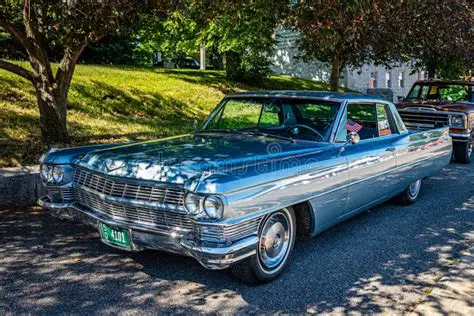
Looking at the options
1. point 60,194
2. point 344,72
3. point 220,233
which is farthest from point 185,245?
point 344,72

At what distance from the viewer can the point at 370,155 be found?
517 centimetres

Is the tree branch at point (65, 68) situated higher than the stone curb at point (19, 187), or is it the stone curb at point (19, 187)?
the tree branch at point (65, 68)

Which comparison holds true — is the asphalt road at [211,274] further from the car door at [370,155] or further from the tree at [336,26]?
the tree at [336,26]

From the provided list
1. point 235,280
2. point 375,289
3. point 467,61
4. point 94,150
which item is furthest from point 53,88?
point 467,61

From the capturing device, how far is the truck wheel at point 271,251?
3752 millimetres

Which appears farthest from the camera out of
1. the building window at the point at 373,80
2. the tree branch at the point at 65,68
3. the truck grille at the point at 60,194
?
the building window at the point at 373,80

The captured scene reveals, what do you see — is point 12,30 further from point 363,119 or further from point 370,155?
point 370,155

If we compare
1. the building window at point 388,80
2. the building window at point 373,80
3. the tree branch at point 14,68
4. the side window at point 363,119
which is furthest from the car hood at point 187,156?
the building window at point 388,80

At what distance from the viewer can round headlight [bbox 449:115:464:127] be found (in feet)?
32.1

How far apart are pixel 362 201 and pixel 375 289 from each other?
1.39m

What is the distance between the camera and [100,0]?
6500mm

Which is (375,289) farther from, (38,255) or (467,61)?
(467,61)

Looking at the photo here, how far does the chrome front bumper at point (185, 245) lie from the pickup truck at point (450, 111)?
270 inches

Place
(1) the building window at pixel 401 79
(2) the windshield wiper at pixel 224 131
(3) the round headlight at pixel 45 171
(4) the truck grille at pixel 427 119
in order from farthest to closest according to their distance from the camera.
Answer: (1) the building window at pixel 401 79 → (4) the truck grille at pixel 427 119 → (2) the windshield wiper at pixel 224 131 → (3) the round headlight at pixel 45 171
